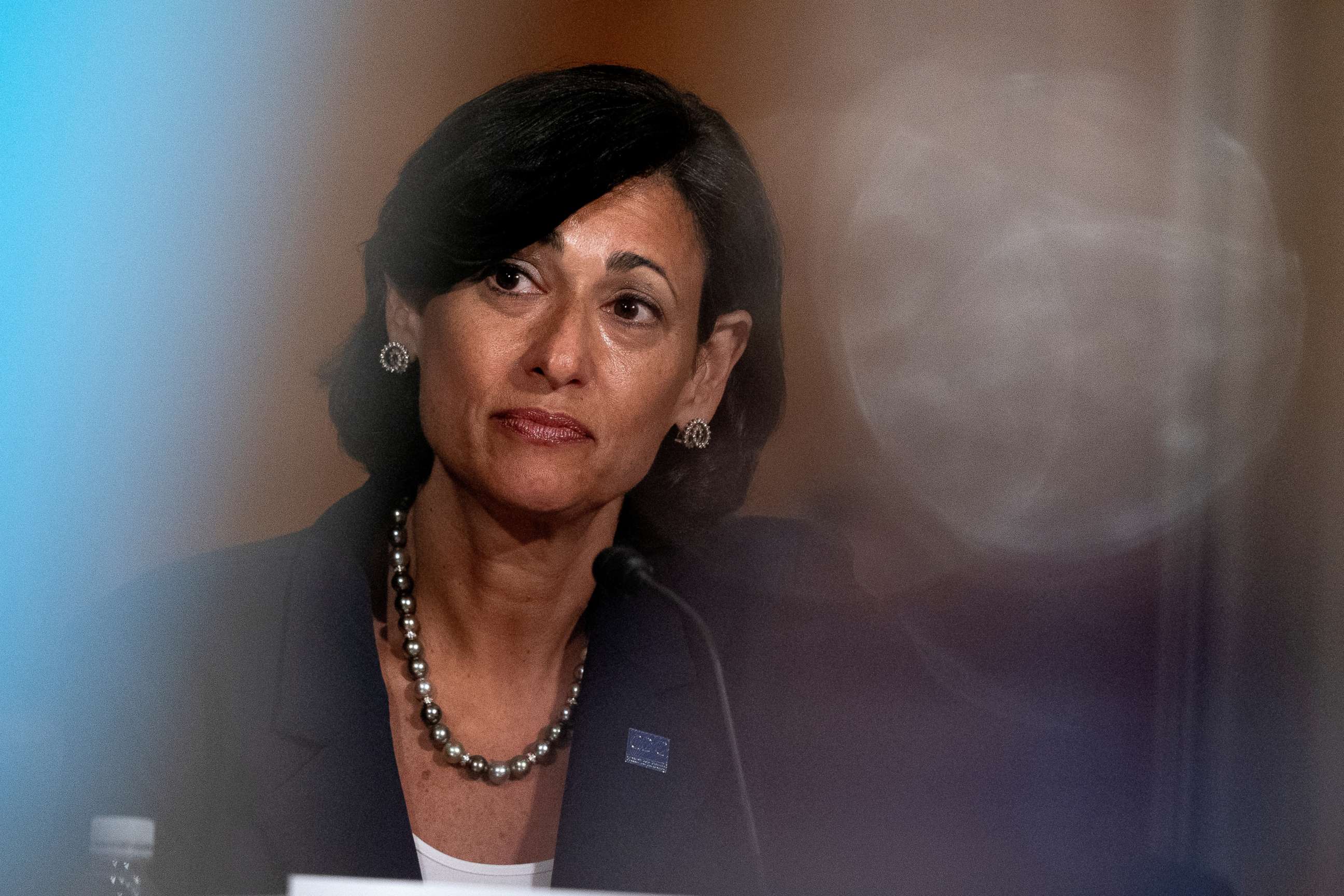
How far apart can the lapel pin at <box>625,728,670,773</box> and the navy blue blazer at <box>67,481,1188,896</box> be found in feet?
0.03

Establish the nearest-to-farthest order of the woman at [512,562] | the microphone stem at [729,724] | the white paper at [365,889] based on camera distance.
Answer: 1. the white paper at [365,889]
2. the microphone stem at [729,724]
3. the woman at [512,562]

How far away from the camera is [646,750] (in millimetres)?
1586

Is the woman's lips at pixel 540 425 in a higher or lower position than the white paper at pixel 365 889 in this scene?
higher

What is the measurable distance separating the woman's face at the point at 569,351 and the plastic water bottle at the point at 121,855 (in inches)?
21.4

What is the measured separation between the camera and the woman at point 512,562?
4.84 feet

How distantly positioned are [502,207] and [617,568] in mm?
451

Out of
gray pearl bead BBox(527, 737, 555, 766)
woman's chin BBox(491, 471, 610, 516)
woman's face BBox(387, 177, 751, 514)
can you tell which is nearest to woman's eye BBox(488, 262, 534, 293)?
woman's face BBox(387, 177, 751, 514)

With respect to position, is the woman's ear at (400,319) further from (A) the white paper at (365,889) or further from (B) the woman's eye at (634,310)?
(A) the white paper at (365,889)

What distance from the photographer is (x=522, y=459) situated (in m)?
1.53

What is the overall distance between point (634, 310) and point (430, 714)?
0.56m

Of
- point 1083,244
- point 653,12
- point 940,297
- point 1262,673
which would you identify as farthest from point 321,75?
point 1262,673

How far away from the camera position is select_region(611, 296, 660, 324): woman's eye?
152 cm

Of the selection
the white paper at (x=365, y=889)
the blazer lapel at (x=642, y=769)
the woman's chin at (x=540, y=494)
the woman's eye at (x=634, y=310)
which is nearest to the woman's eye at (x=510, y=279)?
the woman's eye at (x=634, y=310)

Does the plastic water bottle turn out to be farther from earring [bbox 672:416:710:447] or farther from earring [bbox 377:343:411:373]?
earring [bbox 672:416:710:447]
